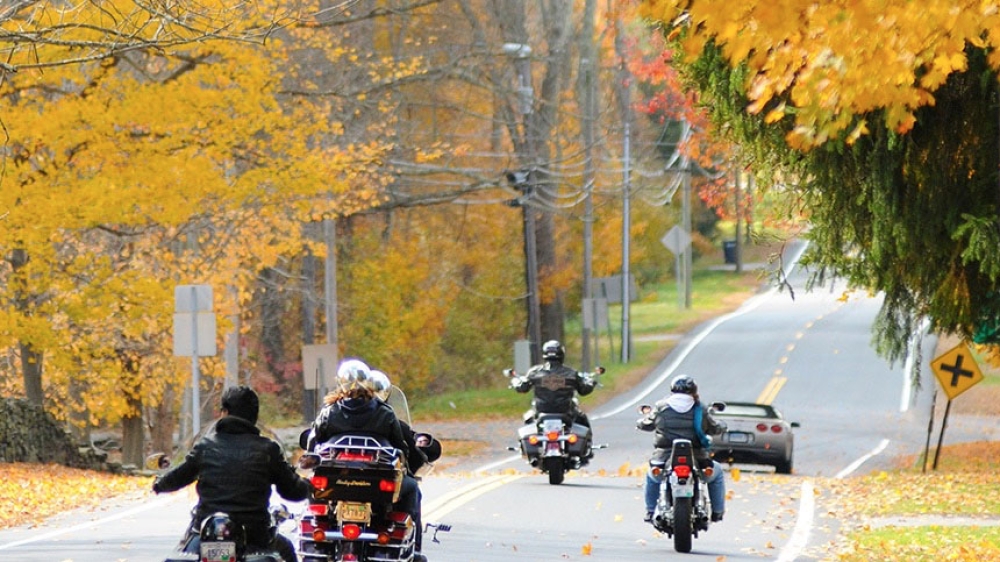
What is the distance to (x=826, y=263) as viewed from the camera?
20047 mm

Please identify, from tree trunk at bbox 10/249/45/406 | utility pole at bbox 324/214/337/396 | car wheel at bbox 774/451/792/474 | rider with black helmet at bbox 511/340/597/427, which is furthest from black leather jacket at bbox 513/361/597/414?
utility pole at bbox 324/214/337/396

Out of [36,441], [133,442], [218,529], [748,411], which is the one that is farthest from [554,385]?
[133,442]

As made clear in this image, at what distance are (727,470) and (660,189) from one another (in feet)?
145

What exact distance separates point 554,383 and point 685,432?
6.70 meters

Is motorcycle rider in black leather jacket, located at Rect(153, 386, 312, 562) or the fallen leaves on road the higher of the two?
motorcycle rider in black leather jacket, located at Rect(153, 386, 312, 562)

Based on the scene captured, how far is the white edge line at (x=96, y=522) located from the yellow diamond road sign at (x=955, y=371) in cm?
1325

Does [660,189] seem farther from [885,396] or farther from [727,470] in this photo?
[727,470]

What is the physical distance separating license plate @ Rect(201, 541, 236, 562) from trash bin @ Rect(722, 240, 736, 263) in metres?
83.4

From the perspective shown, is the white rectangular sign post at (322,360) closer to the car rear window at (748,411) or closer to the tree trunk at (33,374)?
the tree trunk at (33,374)

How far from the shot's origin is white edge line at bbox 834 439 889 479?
3210 centimetres

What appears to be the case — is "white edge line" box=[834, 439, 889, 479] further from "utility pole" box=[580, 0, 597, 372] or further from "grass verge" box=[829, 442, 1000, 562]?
"utility pole" box=[580, 0, 597, 372]

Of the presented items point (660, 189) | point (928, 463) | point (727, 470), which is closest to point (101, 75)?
point (727, 470)

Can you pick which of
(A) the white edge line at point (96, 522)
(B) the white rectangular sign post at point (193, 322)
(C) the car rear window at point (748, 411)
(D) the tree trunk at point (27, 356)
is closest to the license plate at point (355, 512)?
(A) the white edge line at point (96, 522)

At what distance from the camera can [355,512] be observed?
35.9 feet
